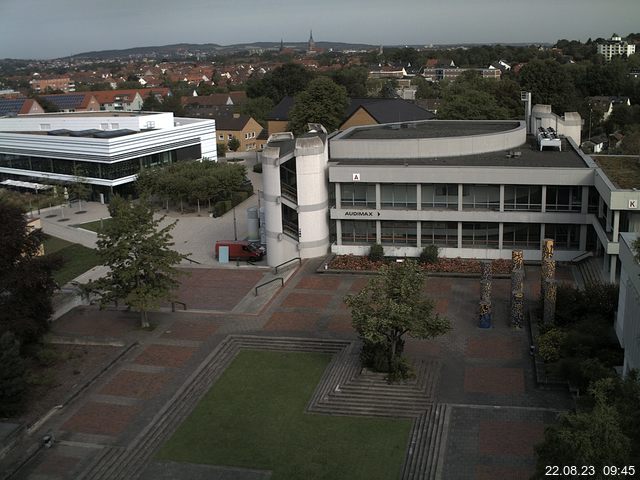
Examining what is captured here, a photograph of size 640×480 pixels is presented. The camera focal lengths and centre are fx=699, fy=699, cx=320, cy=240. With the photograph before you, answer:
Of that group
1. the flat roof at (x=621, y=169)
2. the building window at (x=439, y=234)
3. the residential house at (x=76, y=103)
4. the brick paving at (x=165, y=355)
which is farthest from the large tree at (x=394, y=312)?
the residential house at (x=76, y=103)

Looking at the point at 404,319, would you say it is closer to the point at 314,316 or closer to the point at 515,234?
the point at 314,316

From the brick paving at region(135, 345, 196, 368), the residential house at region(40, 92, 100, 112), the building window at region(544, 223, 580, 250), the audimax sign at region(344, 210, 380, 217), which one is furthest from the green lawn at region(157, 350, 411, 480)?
the residential house at region(40, 92, 100, 112)

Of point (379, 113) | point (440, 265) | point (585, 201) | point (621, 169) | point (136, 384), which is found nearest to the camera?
point (136, 384)

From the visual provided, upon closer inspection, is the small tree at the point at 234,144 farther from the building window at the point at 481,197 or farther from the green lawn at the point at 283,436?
the green lawn at the point at 283,436

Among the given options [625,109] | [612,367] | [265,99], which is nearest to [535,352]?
[612,367]

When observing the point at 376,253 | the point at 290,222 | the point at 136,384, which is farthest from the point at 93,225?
the point at 136,384

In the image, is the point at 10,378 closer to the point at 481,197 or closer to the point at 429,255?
the point at 429,255

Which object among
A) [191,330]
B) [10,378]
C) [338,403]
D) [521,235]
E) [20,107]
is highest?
[20,107]
